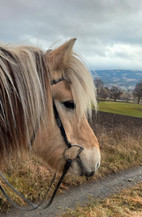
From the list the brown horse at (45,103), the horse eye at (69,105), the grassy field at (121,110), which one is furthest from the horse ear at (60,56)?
the grassy field at (121,110)

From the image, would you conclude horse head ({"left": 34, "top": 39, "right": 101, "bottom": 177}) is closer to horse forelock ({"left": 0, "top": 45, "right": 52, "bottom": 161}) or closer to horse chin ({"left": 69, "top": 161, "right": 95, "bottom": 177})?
horse chin ({"left": 69, "top": 161, "right": 95, "bottom": 177})

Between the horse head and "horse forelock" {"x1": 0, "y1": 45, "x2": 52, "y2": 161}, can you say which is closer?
"horse forelock" {"x1": 0, "y1": 45, "x2": 52, "y2": 161}

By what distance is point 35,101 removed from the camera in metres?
1.69

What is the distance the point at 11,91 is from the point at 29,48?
0.61 meters

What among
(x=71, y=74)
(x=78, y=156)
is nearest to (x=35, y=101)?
(x=71, y=74)

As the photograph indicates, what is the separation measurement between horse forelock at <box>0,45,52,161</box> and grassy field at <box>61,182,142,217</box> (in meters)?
2.75

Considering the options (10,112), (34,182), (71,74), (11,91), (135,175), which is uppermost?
(71,74)

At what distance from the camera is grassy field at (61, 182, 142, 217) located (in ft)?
11.9

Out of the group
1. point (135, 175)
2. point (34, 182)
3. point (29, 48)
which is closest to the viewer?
point (29, 48)

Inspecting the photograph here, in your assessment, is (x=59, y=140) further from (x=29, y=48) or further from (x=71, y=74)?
(x=29, y=48)

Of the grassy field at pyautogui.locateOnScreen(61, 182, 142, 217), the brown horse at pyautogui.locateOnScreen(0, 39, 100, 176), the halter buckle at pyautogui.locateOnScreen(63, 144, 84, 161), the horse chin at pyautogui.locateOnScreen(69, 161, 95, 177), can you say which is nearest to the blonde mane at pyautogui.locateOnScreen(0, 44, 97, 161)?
the brown horse at pyautogui.locateOnScreen(0, 39, 100, 176)

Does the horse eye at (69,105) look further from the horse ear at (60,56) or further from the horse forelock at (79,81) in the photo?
the horse ear at (60,56)

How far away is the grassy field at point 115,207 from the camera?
361 cm

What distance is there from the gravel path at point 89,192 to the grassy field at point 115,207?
0.21 meters
